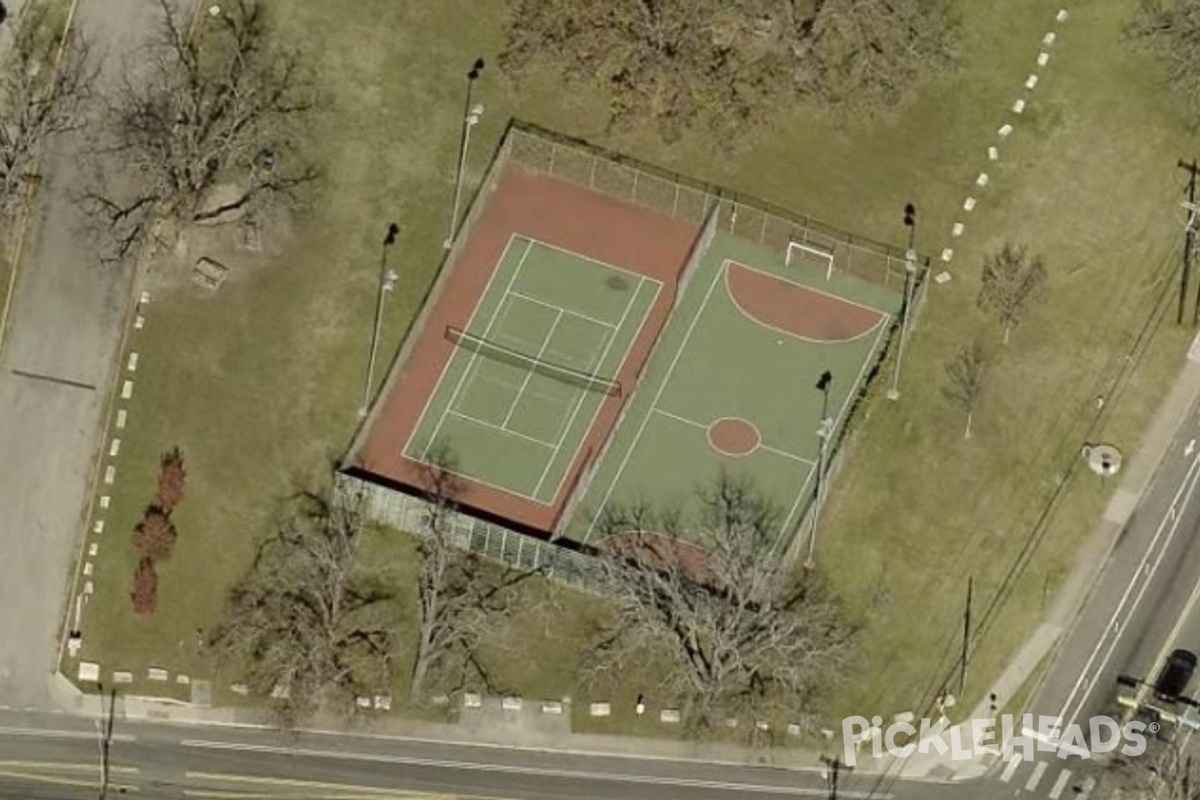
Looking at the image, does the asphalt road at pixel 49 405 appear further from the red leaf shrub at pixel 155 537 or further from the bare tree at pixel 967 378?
the bare tree at pixel 967 378

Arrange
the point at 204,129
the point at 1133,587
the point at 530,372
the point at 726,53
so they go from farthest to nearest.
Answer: the point at 726,53, the point at 204,129, the point at 530,372, the point at 1133,587

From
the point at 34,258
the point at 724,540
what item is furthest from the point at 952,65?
the point at 34,258

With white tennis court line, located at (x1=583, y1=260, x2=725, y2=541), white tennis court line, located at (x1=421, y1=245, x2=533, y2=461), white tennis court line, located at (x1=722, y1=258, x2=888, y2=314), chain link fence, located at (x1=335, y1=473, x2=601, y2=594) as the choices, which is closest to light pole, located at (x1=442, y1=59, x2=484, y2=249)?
white tennis court line, located at (x1=421, y1=245, x2=533, y2=461)

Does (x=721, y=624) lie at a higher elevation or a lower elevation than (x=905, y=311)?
lower

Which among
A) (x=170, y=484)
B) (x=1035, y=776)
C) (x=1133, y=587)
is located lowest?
(x=170, y=484)

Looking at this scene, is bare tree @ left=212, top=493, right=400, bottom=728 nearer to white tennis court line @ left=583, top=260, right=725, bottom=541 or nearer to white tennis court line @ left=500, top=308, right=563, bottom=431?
white tennis court line @ left=500, top=308, right=563, bottom=431

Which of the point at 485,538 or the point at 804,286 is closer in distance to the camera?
the point at 485,538

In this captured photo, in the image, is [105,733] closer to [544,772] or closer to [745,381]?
[544,772]

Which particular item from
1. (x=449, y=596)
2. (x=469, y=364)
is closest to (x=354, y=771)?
(x=449, y=596)
